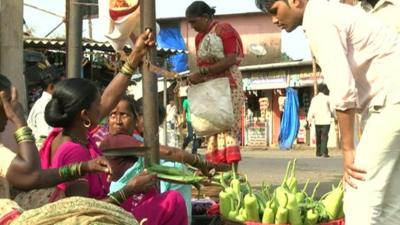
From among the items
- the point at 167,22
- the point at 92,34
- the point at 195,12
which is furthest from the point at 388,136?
the point at 167,22

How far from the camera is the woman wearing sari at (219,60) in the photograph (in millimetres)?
5172

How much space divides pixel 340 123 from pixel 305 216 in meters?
0.76

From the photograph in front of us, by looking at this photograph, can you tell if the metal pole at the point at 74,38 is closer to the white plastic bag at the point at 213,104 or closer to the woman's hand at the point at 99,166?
the white plastic bag at the point at 213,104

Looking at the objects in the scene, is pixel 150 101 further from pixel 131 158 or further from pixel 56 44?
pixel 56 44

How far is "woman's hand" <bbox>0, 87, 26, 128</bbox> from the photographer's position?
291 centimetres

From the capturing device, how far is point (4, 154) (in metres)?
2.91

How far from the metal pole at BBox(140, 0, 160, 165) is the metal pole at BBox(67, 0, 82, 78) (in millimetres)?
2244

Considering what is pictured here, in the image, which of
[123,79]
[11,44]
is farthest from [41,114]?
[123,79]

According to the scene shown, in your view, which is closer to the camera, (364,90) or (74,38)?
(364,90)

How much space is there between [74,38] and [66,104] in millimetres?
2018

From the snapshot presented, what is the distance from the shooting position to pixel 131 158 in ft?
11.0

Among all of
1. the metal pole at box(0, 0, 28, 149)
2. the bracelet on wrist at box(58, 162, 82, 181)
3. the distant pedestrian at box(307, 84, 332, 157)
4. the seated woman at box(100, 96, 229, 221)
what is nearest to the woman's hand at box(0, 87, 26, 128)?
the bracelet on wrist at box(58, 162, 82, 181)

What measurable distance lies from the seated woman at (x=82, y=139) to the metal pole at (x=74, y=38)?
1.74 metres

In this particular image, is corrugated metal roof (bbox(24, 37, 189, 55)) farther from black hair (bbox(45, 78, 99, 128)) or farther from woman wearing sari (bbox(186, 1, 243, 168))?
black hair (bbox(45, 78, 99, 128))
